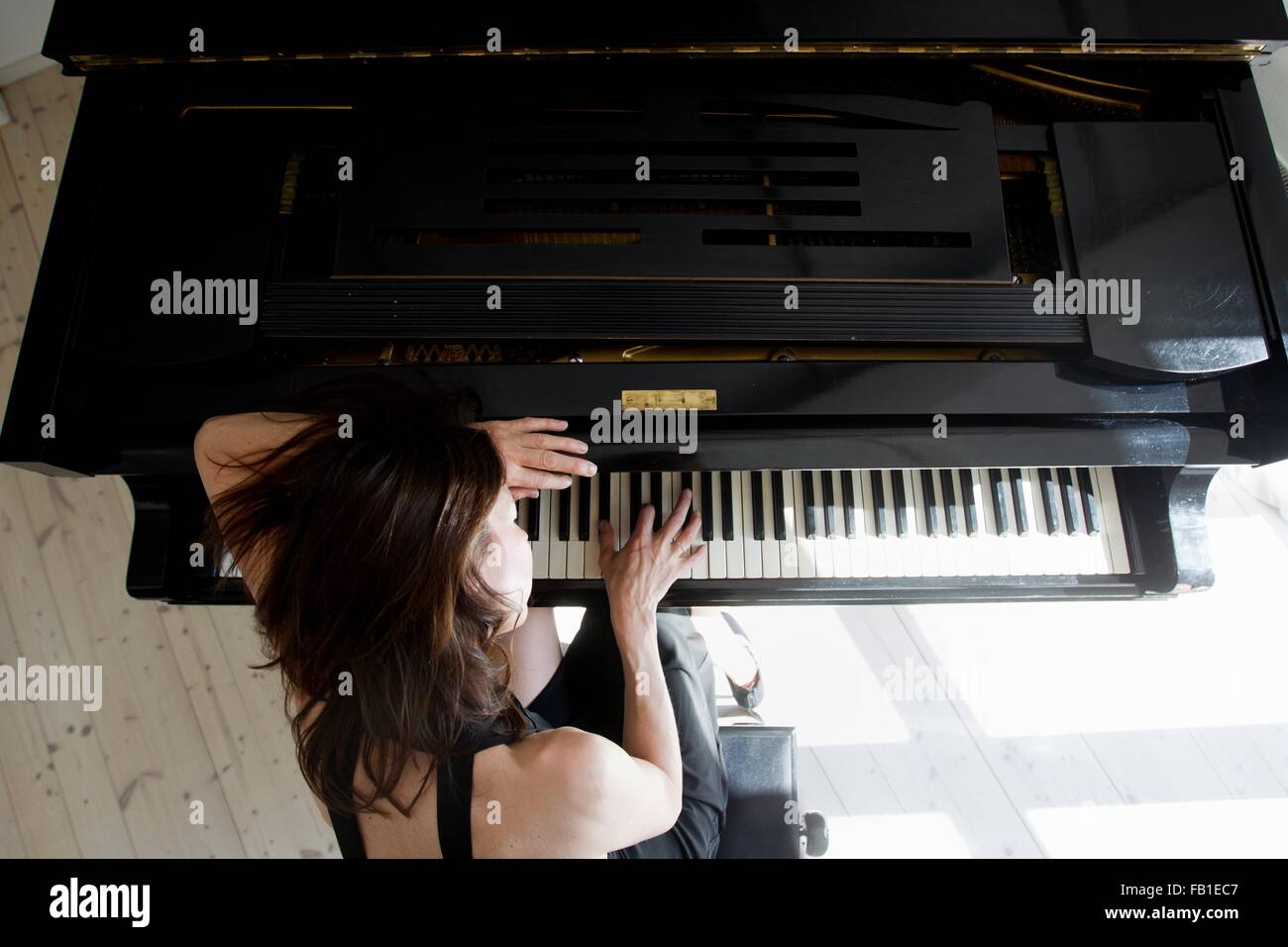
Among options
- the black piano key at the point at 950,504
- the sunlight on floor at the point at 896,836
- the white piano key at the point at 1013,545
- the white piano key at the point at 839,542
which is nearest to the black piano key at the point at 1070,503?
the white piano key at the point at 1013,545

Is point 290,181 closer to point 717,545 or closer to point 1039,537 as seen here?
point 717,545

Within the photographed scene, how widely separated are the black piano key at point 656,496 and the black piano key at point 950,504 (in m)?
0.58

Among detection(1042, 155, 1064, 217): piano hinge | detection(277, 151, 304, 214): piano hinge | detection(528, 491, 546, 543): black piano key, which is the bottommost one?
detection(528, 491, 546, 543): black piano key

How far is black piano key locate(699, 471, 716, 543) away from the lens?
1.54 metres

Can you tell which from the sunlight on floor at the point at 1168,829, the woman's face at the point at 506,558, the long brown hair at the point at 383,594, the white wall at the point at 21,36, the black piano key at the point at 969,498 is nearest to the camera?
the long brown hair at the point at 383,594

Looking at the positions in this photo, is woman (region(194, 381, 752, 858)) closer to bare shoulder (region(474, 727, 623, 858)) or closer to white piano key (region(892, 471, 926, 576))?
bare shoulder (region(474, 727, 623, 858))

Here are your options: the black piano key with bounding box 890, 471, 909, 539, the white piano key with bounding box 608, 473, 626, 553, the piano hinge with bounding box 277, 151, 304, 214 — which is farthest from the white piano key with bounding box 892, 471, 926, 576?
the piano hinge with bounding box 277, 151, 304, 214

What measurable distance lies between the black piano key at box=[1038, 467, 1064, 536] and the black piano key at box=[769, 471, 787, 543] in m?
0.55

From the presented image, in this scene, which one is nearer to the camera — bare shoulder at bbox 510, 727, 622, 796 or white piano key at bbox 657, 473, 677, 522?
bare shoulder at bbox 510, 727, 622, 796

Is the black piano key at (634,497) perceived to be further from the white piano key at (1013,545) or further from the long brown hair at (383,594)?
the white piano key at (1013,545)

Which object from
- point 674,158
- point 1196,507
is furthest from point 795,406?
point 1196,507

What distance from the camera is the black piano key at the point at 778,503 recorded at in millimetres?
1523

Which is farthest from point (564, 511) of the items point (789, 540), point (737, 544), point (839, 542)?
point (839, 542)

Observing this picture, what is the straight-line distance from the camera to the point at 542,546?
60.3 inches
